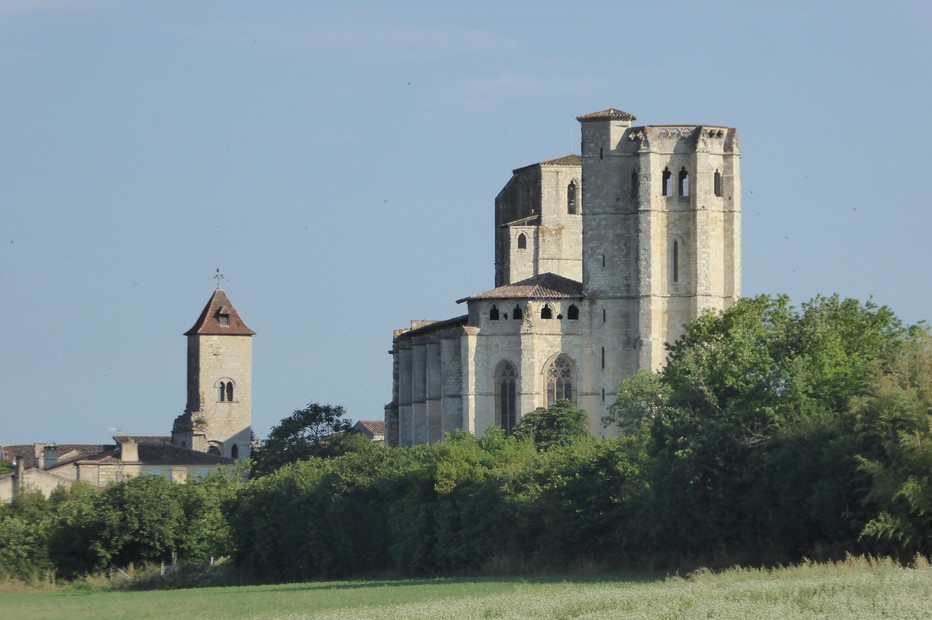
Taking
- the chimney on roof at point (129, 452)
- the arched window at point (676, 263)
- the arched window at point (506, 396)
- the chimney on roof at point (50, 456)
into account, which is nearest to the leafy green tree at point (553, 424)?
the arched window at point (506, 396)

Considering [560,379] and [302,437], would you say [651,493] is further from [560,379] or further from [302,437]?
[302,437]

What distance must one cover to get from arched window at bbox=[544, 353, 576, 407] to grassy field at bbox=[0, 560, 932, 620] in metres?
39.6

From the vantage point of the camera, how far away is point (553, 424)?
8775 cm

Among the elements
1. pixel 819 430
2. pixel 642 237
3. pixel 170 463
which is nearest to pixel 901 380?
pixel 819 430

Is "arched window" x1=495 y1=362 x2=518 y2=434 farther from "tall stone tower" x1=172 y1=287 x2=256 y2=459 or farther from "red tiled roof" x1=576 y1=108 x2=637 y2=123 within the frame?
"tall stone tower" x1=172 y1=287 x2=256 y2=459

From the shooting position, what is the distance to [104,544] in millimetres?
67375

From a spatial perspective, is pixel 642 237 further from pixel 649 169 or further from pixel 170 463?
pixel 170 463

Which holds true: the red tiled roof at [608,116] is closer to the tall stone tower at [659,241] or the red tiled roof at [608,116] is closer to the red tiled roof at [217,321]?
the tall stone tower at [659,241]

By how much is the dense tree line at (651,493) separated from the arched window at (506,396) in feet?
43.3

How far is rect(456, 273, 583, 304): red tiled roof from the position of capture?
91875 mm

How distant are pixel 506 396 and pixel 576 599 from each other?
189ft

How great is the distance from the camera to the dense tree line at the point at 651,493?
43375 mm

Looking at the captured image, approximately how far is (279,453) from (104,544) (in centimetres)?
3887

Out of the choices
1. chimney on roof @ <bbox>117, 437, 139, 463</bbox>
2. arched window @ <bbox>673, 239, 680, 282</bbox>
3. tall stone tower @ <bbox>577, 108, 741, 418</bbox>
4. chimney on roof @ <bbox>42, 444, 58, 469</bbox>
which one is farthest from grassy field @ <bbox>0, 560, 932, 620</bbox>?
chimney on roof @ <bbox>42, 444, 58, 469</bbox>
